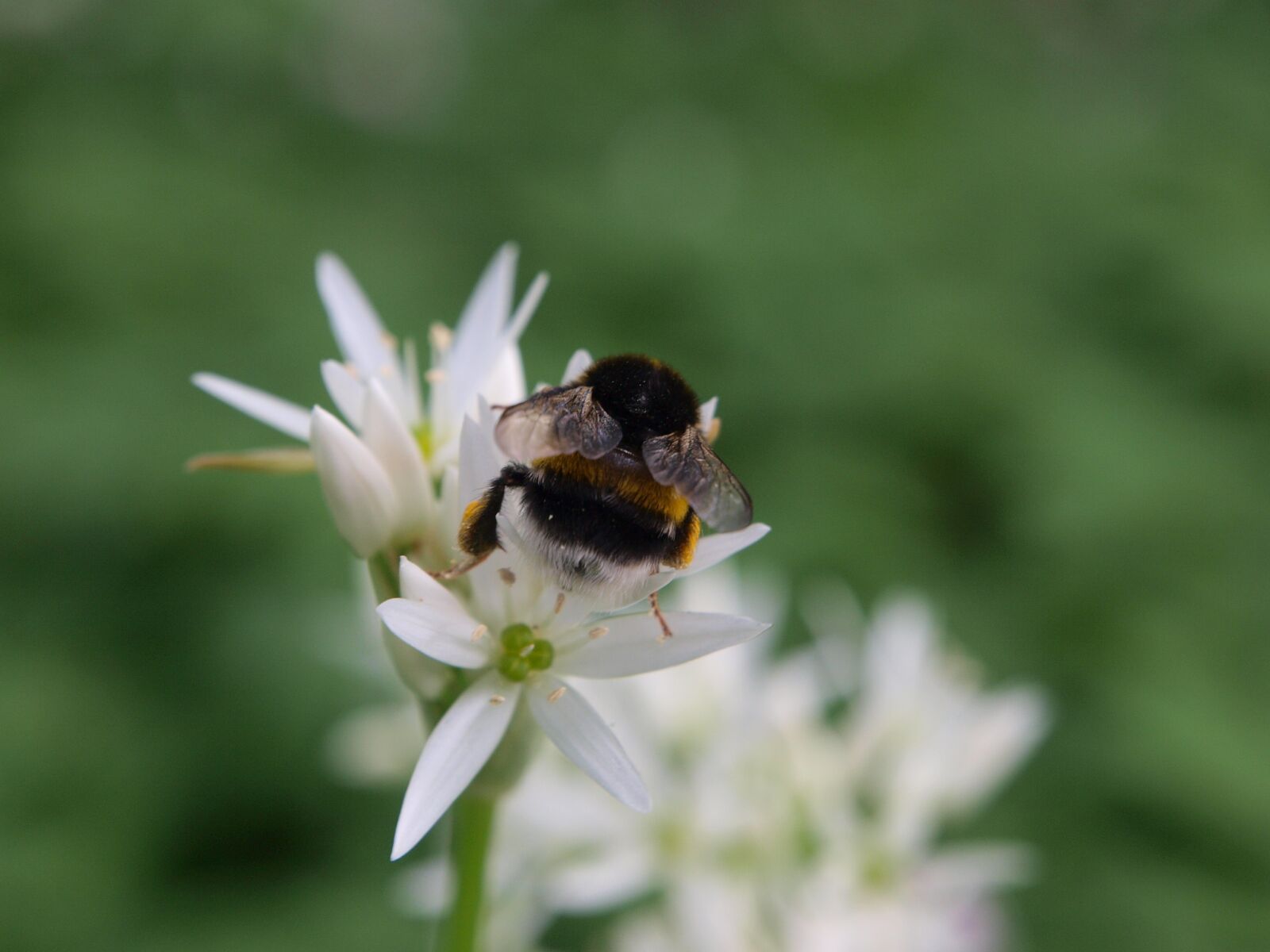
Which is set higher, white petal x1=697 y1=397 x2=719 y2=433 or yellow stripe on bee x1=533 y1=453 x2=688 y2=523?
white petal x1=697 y1=397 x2=719 y2=433

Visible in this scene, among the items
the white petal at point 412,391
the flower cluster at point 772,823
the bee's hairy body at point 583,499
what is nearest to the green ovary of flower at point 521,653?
the bee's hairy body at point 583,499

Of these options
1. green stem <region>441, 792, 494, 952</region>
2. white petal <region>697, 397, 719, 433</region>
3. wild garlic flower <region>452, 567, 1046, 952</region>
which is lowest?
wild garlic flower <region>452, 567, 1046, 952</region>

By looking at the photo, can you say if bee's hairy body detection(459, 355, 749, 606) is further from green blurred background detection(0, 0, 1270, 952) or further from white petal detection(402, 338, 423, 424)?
green blurred background detection(0, 0, 1270, 952)

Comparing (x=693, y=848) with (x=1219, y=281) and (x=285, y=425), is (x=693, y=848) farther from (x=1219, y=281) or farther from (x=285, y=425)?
(x=1219, y=281)

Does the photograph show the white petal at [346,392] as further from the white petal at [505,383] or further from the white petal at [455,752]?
the white petal at [455,752]

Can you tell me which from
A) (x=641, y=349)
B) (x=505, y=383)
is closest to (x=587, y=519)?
(x=505, y=383)

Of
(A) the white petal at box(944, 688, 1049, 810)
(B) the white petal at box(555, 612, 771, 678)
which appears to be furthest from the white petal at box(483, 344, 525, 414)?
(A) the white petal at box(944, 688, 1049, 810)

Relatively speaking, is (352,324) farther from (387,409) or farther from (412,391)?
(387,409)
